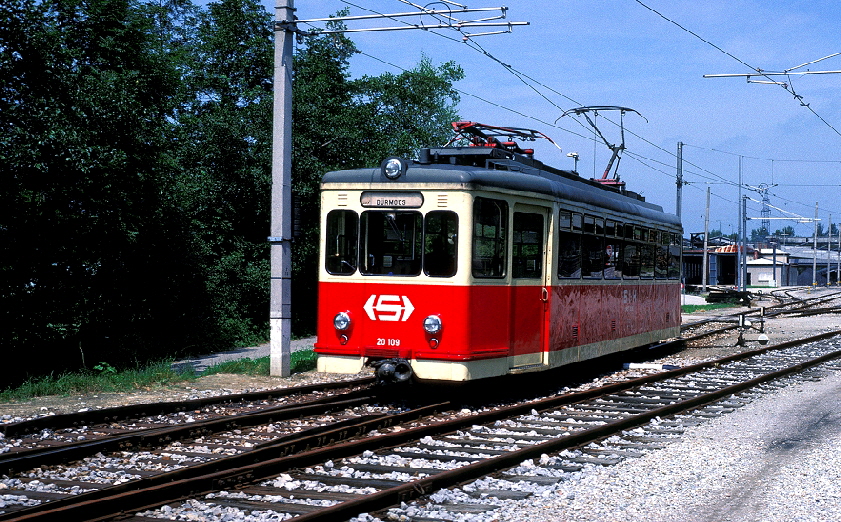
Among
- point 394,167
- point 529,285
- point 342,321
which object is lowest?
point 342,321

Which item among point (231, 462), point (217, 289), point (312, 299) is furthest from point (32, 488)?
point (312, 299)

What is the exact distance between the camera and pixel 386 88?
37438mm

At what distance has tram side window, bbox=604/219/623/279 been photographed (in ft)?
46.7

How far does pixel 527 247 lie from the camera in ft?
37.9

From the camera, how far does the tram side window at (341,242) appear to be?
11.2 m

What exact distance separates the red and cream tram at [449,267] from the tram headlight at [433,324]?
0.5 inches

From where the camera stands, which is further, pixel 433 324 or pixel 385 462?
pixel 433 324

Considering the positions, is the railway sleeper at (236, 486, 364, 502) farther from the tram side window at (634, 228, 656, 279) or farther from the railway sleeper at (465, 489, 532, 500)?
the tram side window at (634, 228, 656, 279)

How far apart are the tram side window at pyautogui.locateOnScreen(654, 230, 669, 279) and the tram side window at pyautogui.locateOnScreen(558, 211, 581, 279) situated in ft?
15.6

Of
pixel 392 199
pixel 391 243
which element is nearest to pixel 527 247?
pixel 391 243

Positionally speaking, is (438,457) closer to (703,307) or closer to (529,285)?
(529,285)

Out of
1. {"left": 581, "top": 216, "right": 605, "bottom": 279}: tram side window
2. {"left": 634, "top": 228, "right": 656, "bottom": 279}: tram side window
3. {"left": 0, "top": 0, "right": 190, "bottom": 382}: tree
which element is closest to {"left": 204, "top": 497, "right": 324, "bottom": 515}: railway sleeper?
{"left": 581, "top": 216, "right": 605, "bottom": 279}: tram side window

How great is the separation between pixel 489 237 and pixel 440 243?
2.05 ft

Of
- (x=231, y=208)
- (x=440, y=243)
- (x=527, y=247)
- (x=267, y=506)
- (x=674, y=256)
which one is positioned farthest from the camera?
(x=231, y=208)
